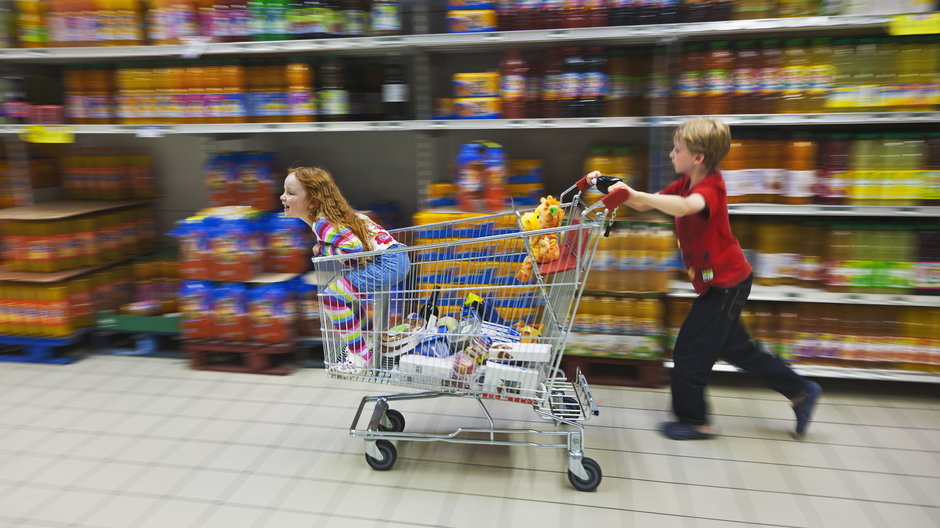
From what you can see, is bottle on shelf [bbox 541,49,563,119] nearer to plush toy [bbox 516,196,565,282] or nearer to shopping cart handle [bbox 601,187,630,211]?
plush toy [bbox 516,196,565,282]

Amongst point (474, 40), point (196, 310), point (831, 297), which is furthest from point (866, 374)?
point (196, 310)

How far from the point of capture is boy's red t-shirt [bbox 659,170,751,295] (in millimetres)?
2582

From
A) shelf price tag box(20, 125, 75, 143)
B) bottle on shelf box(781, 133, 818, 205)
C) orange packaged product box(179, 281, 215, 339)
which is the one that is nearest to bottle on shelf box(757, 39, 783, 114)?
bottle on shelf box(781, 133, 818, 205)

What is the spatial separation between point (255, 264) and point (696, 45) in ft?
8.82

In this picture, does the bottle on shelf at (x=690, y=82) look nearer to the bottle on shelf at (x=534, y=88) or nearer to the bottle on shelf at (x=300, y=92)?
the bottle on shelf at (x=534, y=88)

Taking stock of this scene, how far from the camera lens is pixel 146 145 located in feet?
15.2

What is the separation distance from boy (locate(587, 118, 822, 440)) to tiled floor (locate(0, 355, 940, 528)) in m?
0.19

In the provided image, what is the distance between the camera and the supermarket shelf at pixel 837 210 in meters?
3.07

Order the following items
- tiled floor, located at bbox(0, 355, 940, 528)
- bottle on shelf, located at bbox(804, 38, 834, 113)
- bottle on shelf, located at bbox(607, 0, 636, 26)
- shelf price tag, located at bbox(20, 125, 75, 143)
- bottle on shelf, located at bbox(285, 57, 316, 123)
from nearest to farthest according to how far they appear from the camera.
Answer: tiled floor, located at bbox(0, 355, 940, 528) → bottle on shelf, located at bbox(804, 38, 834, 113) → bottle on shelf, located at bbox(607, 0, 636, 26) → bottle on shelf, located at bbox(285, 57, 316, 123) → shelf price tag, located at bbox(20, 125, 75, 143)

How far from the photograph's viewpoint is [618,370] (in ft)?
11.8

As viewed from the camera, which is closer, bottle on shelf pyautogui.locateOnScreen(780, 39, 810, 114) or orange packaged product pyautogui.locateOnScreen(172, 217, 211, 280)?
bottle on shelf pyautogui.locateOnScreen(780, 39, 810, 114)

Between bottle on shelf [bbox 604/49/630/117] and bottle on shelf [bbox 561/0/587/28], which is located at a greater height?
bottle on shelf [bbox 561/0/587/28]

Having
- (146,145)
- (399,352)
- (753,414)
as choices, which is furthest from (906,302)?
(146,145)

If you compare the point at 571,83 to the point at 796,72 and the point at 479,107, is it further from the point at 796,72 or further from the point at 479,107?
the point at 796,72
